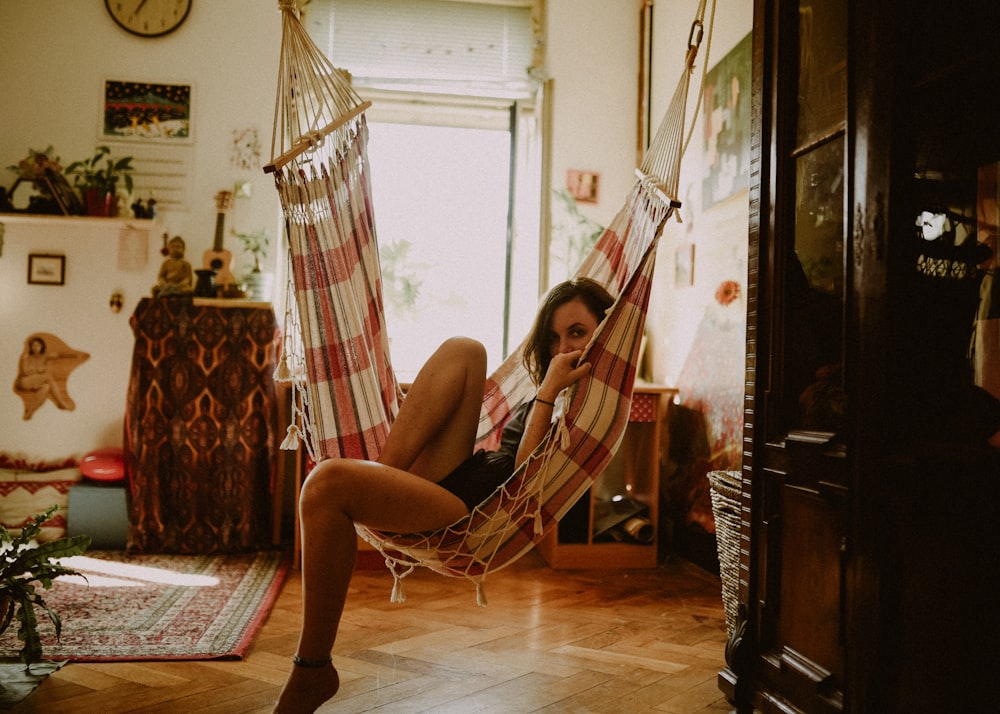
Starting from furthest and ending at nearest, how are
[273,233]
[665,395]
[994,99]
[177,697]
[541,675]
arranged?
[273,233] < [665,395] < [541,675] < [177,697] < [994,99]

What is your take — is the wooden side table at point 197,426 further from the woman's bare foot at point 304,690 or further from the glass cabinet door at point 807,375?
the glass cabinet door at point 807,375

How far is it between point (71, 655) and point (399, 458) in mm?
901

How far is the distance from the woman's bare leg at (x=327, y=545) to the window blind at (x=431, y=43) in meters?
2.29

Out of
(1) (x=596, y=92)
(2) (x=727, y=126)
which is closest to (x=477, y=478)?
(2) (x=727, y=126)

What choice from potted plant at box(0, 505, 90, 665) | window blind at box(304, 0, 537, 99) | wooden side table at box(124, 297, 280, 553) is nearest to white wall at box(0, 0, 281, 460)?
window blind at box(304, 0, 537, 99)

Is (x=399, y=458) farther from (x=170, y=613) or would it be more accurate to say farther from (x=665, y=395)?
(x=665, y=395)

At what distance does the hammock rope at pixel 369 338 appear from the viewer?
1.36m

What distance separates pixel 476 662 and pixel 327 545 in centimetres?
61

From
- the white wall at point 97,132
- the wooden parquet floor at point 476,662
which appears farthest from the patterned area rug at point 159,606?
the white wall at point 97,132

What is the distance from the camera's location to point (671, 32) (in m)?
2.91

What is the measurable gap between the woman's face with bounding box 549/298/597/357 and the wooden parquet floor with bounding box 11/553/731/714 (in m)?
0.71

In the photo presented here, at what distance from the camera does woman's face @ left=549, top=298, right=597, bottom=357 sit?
1673 millimetres


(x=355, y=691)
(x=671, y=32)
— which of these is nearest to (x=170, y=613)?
(x=355, y=691)

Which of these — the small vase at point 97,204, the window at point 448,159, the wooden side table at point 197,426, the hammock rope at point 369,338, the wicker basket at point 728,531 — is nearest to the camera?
the hammock rope at point 369,338
